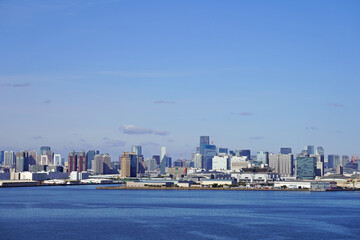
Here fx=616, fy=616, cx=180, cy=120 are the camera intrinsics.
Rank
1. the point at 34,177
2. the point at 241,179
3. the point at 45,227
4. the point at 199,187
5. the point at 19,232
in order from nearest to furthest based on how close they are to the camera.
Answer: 1. the point at 19,232
2. the point at 45,227
3. the point at 199,187
4. the point at 241,179
5. the point at 34,177

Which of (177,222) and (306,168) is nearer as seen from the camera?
(177,222)

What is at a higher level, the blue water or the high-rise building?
the high-rise building

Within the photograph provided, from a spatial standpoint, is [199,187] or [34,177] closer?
[199,187]

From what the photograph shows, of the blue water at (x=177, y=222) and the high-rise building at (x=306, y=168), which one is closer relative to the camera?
the blue water at (x=177, y=222)

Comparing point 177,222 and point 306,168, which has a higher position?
point 306,168

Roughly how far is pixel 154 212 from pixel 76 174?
120409 mm

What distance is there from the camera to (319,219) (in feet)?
162

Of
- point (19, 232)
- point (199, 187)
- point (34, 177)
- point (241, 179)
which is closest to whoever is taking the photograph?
point (19, 232)

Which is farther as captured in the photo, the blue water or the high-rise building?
the high-rise building

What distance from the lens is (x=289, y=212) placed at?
5541cm

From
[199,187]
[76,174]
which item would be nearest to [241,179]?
[199,187]

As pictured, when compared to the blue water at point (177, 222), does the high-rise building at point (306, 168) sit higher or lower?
higher

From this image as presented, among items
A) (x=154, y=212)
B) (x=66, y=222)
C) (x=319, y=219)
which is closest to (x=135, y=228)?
(x=66, y=222)

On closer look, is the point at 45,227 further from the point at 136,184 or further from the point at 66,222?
the point at 136,184
